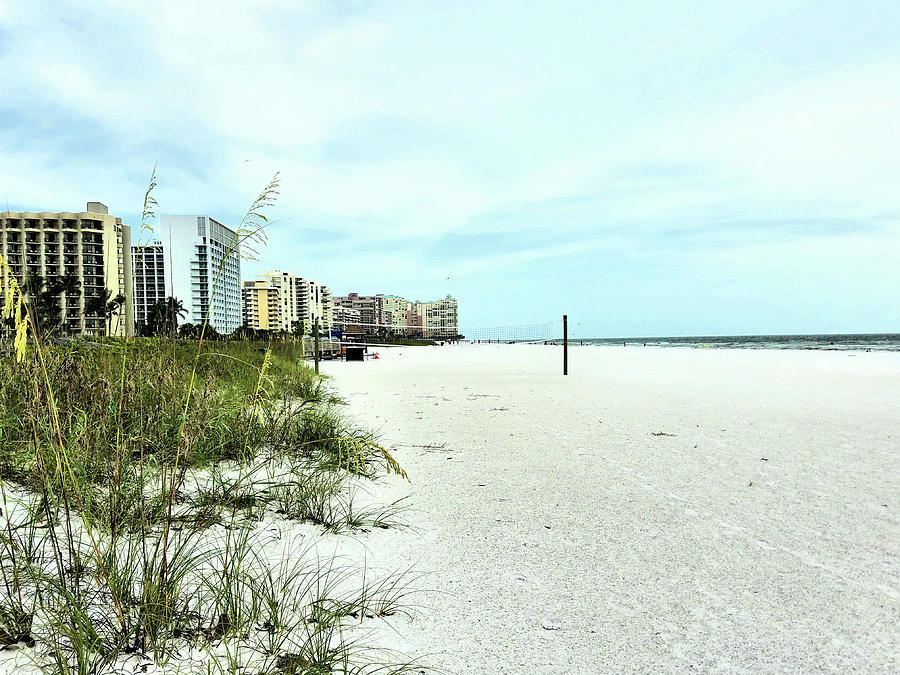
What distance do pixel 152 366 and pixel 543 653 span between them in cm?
423

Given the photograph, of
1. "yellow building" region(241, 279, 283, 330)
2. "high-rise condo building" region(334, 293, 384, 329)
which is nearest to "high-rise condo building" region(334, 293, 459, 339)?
"high-rise condo building" region(334, 293, 384, 329)

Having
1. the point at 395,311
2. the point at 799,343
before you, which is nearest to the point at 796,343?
the point at 799,343

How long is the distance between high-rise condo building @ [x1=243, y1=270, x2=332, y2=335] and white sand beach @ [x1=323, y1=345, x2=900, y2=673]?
10865 cm

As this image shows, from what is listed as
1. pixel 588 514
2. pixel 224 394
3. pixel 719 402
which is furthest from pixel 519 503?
pixel 719 402

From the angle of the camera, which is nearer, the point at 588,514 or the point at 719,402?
the point at 588,514

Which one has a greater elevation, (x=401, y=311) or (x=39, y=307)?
(x=401, y=311)

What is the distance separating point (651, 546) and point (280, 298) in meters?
133

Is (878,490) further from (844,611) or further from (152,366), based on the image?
(152,366)

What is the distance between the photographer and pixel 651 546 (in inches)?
92.9

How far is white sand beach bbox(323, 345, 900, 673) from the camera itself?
160 centimetres

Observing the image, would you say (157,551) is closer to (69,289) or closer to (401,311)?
(69,289)

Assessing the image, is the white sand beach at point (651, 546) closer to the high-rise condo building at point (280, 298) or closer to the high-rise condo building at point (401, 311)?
the high-rise condo building at point (280, 298)

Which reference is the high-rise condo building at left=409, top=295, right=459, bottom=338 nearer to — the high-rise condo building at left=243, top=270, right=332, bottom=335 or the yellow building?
the high-rise condo building at left=243, top=270, right=332, bottom=335

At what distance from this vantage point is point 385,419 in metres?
5.98
